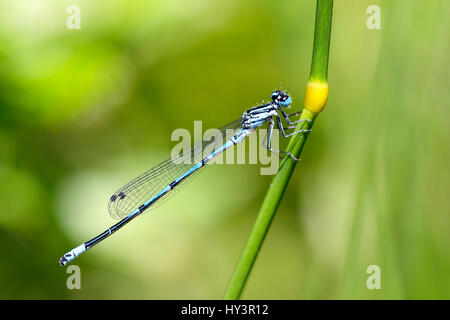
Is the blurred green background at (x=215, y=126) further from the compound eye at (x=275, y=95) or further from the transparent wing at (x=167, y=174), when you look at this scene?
the compound eye at (x=275, y=95)

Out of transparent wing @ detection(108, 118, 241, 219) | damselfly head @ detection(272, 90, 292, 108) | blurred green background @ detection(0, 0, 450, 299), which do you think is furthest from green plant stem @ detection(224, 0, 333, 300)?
transparent wing @ detection(108, 118, 241, 219)

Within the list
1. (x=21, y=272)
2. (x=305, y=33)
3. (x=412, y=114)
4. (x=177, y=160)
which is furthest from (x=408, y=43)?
(x=21, y=272)

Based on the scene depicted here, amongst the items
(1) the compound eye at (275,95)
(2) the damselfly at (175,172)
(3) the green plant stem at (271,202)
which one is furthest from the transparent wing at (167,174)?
(3) the green plant stem at (271,202)

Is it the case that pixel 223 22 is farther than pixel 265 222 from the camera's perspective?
Yes

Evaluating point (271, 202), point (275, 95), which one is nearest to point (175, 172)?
point (275, 95)

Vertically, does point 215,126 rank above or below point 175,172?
above

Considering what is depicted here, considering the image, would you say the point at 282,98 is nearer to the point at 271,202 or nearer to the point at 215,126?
the point at 215,126

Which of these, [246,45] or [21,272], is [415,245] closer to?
[246,45]
